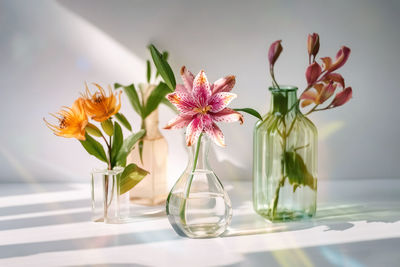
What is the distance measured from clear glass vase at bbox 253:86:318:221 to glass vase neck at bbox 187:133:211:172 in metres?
0.16

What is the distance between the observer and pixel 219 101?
3.21 ft

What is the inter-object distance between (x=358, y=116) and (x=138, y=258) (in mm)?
811

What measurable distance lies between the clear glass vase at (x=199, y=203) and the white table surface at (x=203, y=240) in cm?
2

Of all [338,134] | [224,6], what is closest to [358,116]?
[338,134]

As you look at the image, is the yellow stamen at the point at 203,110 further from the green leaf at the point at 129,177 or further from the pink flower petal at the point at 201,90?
the green leaf at the point at 129,177

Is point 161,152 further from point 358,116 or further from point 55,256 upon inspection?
point 358,116

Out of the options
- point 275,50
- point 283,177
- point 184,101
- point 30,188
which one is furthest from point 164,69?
point 30,188

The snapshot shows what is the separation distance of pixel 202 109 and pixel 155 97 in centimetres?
31

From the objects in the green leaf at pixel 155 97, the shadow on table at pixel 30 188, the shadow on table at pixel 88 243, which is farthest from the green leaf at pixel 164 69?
the shadow on table at pixel 30 188

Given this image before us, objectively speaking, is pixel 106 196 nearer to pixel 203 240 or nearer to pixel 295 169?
pixel 203 240

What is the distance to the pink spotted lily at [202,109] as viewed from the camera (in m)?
0.98

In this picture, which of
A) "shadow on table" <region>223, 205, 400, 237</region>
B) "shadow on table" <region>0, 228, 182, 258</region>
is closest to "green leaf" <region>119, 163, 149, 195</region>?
"shadow on table" <region>0, 228, 182, 258</region>

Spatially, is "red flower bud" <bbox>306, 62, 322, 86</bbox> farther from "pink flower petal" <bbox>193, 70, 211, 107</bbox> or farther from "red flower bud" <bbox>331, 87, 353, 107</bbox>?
"pink flower petal" <bbox>193, 70, 211, 107</bbox>

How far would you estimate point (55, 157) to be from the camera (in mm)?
1470
